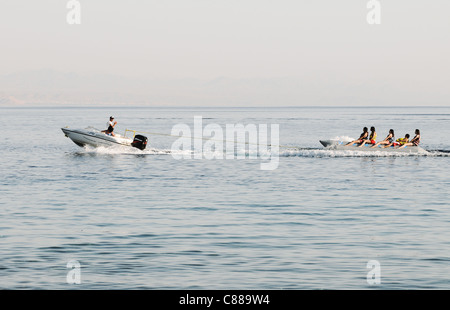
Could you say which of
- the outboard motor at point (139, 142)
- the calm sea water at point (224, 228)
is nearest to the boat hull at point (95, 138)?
the outboard motor at point (139, 142)

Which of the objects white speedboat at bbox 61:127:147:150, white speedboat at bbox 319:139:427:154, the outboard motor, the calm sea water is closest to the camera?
the calm sea water

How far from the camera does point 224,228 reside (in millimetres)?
21234

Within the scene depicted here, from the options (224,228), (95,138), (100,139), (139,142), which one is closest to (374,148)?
(139,142)

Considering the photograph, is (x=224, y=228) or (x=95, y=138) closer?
(x=224, y=228)

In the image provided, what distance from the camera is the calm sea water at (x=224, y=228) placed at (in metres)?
15.2

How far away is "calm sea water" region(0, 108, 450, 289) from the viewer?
15.2m

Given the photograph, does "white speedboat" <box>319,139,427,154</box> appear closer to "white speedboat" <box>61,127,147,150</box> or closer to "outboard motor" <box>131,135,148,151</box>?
"outboard motor" <box>131,135,148,151</box>

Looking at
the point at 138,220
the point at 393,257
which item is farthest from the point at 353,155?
the point at 393,257

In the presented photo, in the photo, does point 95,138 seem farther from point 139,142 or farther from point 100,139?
point 139,142

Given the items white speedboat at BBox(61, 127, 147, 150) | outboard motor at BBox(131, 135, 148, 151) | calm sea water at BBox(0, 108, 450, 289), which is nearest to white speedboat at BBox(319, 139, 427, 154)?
calm sea water at BBox(0, 108, 450, 289)

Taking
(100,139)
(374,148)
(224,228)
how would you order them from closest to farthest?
1. (224,228)
2. (374,148)
3. (100,139)

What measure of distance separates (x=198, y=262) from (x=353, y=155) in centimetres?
3649

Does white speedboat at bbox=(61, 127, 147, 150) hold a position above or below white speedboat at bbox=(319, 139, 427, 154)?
above
